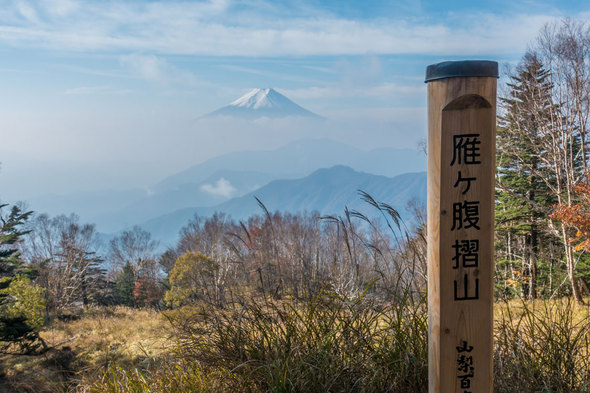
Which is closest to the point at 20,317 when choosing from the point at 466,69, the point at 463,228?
the point at 463,228

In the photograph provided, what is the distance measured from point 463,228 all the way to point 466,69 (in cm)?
59

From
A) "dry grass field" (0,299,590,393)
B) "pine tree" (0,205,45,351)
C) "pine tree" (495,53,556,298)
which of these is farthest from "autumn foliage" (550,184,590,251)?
"pine tree" (0,205,45,351)

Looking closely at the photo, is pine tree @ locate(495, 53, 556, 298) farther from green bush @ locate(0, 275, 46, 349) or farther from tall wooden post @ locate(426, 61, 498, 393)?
green bush @ locate(0, 275, 46, 349)

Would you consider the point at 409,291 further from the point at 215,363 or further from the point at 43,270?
the point at 43,270

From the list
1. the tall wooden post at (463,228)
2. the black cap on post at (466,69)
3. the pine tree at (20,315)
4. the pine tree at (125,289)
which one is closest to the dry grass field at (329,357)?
the tall wooden post at (463,228)

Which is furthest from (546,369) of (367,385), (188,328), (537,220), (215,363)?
(537,220)

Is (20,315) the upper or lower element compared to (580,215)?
lower

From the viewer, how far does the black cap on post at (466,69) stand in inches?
67.1

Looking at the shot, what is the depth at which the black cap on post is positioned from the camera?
5.59ft

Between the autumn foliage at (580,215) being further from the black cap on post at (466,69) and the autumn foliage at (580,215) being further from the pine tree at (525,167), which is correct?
the black cap on post at (466,69)

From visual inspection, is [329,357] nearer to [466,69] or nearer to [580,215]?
[466,69]

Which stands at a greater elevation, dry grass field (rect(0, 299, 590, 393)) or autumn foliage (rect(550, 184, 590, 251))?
autumn foliage (rect(550, 184, 590, 251))

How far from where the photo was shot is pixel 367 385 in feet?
7.57

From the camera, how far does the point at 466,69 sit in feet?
5.59
